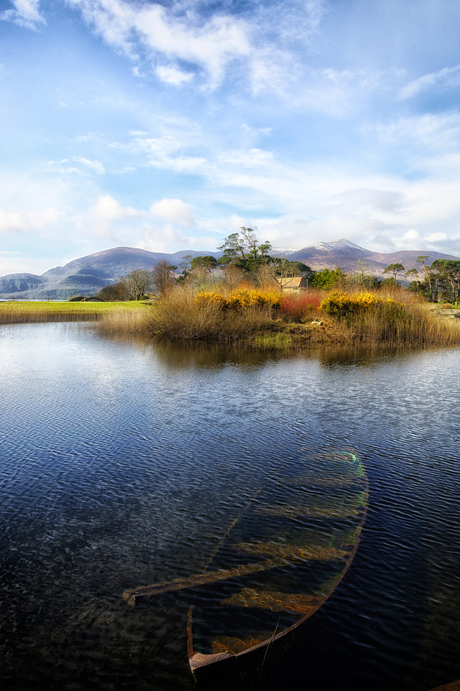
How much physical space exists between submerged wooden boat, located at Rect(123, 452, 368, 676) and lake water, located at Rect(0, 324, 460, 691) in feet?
0.45

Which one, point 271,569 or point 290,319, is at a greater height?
point 290,319

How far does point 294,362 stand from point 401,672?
1440cm

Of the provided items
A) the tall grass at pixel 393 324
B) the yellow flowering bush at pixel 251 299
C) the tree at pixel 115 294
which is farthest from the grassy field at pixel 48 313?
the tree at pixel 115 294

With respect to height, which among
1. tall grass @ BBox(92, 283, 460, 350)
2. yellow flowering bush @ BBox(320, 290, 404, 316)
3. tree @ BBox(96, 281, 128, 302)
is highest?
tree @ BBox(96, 281, 128, 302)

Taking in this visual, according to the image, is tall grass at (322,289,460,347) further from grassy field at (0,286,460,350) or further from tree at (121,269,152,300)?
tree at (121,269,152,300)

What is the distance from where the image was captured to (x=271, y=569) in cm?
427

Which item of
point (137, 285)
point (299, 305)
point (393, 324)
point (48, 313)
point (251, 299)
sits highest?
point (137, 285)

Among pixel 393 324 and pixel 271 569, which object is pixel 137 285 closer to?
pixel 393 324

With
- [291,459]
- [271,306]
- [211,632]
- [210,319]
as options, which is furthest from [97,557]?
[271,306]

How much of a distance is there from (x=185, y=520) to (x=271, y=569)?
4.43ft

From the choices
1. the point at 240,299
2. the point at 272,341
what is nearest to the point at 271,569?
the point at 272,341

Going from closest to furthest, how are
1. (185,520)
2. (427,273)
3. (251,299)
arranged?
(185,520) → (251,299) → (427,273)

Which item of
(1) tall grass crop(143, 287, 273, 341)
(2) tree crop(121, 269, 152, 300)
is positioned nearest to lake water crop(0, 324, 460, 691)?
(1) tall grass crop(143, 287, 273, 341)

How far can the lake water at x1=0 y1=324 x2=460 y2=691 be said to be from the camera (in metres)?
3.28
